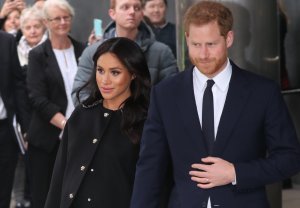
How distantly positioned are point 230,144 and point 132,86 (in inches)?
→ 47.1

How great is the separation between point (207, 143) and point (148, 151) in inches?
12.5

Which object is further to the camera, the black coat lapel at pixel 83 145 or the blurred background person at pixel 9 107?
the blurred background person at pixel 9 107

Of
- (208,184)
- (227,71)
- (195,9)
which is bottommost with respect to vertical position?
(208,184)

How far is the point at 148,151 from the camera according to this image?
450 cm

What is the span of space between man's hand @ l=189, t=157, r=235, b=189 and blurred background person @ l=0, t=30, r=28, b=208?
4062mm

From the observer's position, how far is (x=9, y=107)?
8102mm

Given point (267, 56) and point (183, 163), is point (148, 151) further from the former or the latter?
point (267, 56)

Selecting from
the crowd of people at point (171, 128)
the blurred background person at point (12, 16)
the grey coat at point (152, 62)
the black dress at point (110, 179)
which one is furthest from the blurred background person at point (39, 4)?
the black dress at point (110, 179)

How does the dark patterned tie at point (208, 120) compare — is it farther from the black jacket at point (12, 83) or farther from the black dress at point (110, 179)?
the black jacket at point (12, 83)

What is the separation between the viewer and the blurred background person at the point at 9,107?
809 cm

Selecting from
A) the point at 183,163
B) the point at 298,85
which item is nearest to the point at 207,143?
the point at 183,163

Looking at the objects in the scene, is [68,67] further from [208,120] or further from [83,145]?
[208,120]

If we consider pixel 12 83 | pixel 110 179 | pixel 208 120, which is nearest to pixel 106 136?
pixel 110 179

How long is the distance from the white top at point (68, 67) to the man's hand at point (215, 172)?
3725 millimetres
